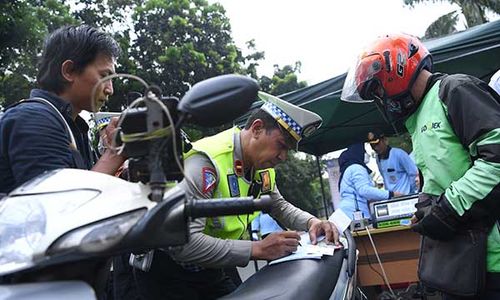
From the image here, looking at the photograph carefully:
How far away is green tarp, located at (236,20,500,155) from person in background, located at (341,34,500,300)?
3.03m

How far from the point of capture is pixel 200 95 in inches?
44.2

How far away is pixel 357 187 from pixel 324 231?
3.36 meters

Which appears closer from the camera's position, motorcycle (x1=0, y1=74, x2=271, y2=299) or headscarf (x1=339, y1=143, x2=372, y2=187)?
motorcycle (x1=0, y1=74, x2=271, y2=299)

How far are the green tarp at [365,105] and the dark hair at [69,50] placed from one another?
3.73 meters

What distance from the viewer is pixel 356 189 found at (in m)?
5.81

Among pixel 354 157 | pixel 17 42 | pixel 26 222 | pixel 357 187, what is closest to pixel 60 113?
pixel 26 222

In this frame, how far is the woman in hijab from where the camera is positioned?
563cm

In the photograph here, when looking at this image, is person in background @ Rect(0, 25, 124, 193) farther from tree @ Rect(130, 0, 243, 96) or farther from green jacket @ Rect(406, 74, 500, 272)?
tree @ Rect(130, 0, 243, 96)

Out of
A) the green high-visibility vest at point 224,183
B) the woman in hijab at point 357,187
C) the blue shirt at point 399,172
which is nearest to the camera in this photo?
the green high-visibility vest at point 224,183

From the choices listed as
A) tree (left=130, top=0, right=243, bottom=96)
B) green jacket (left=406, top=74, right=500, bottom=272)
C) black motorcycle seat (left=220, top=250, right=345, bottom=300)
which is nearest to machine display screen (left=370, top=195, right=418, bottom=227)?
green jacket (left=406, top=74, right=500, bottom=272)

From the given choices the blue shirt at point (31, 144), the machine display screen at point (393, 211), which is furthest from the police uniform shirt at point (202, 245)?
the machine display screen at point (393, 211)

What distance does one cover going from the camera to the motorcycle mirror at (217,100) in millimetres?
1116

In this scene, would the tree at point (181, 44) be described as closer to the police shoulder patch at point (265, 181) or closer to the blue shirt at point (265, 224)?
the blue shirt at point (265, 224)

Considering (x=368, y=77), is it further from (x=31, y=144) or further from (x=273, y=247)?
(x=31, y=144)
